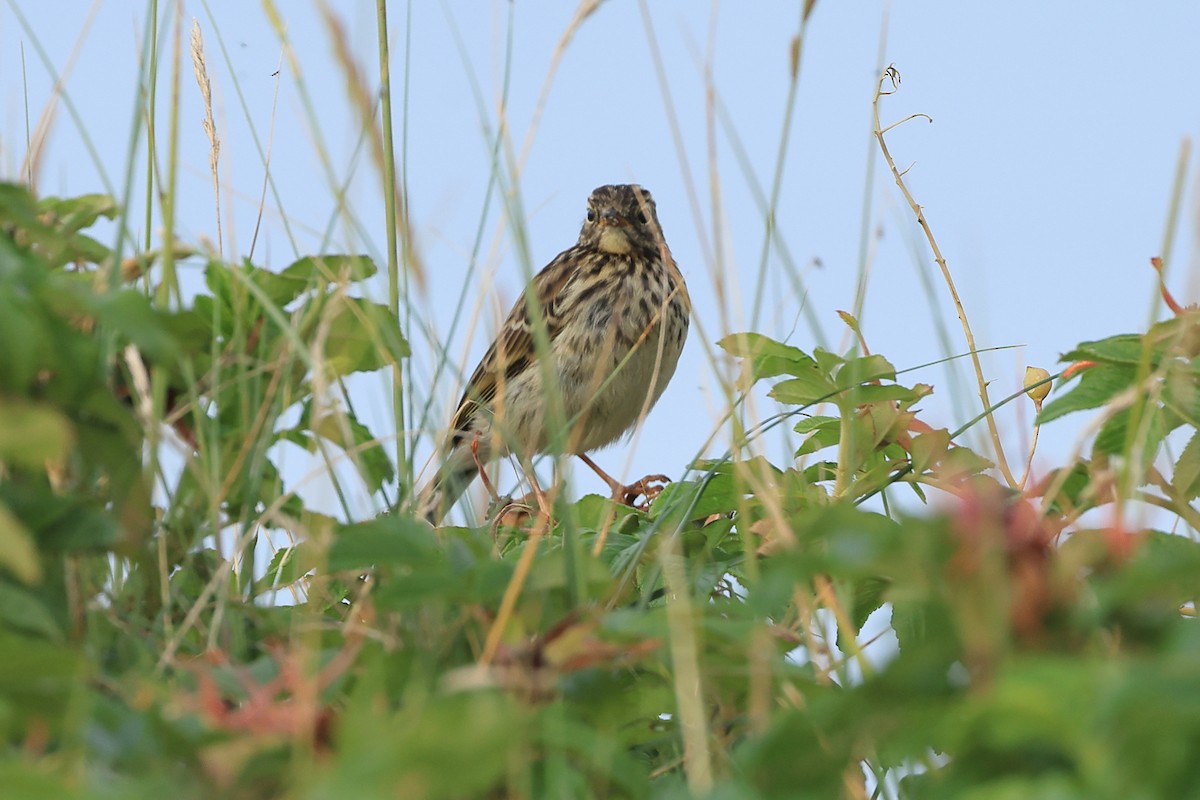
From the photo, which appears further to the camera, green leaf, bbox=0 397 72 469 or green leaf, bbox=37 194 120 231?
green leaf, bbox=37 194 120 231

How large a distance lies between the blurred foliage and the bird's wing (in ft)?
12.1

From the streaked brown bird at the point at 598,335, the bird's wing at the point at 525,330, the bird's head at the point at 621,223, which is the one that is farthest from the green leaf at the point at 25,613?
the bird's head at the point at 621,223

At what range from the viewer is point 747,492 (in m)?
2.50

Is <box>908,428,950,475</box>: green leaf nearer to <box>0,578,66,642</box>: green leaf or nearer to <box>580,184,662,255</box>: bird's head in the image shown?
<box>0,578,66,642</box>: green leaf

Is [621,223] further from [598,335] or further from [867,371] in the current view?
[867,371]

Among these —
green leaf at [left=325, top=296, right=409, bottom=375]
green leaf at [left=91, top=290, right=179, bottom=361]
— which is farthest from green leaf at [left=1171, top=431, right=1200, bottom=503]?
green leaf at [left=91, top=290, right=179, bottom=361]

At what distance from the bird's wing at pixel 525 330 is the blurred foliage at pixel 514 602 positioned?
3.70m

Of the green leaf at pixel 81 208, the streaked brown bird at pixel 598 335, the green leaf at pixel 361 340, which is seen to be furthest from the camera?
A: the streaked brown bird at pixel 598 335

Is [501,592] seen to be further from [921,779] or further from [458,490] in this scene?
[458,490]

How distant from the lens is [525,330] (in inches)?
269

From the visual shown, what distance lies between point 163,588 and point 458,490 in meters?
0.95

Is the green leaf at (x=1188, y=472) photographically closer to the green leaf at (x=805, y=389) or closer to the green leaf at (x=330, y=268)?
the green leaf at (x=805, y=389)

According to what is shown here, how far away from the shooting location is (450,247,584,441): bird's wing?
638 centimetres

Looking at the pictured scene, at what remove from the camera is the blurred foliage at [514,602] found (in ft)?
3.82
